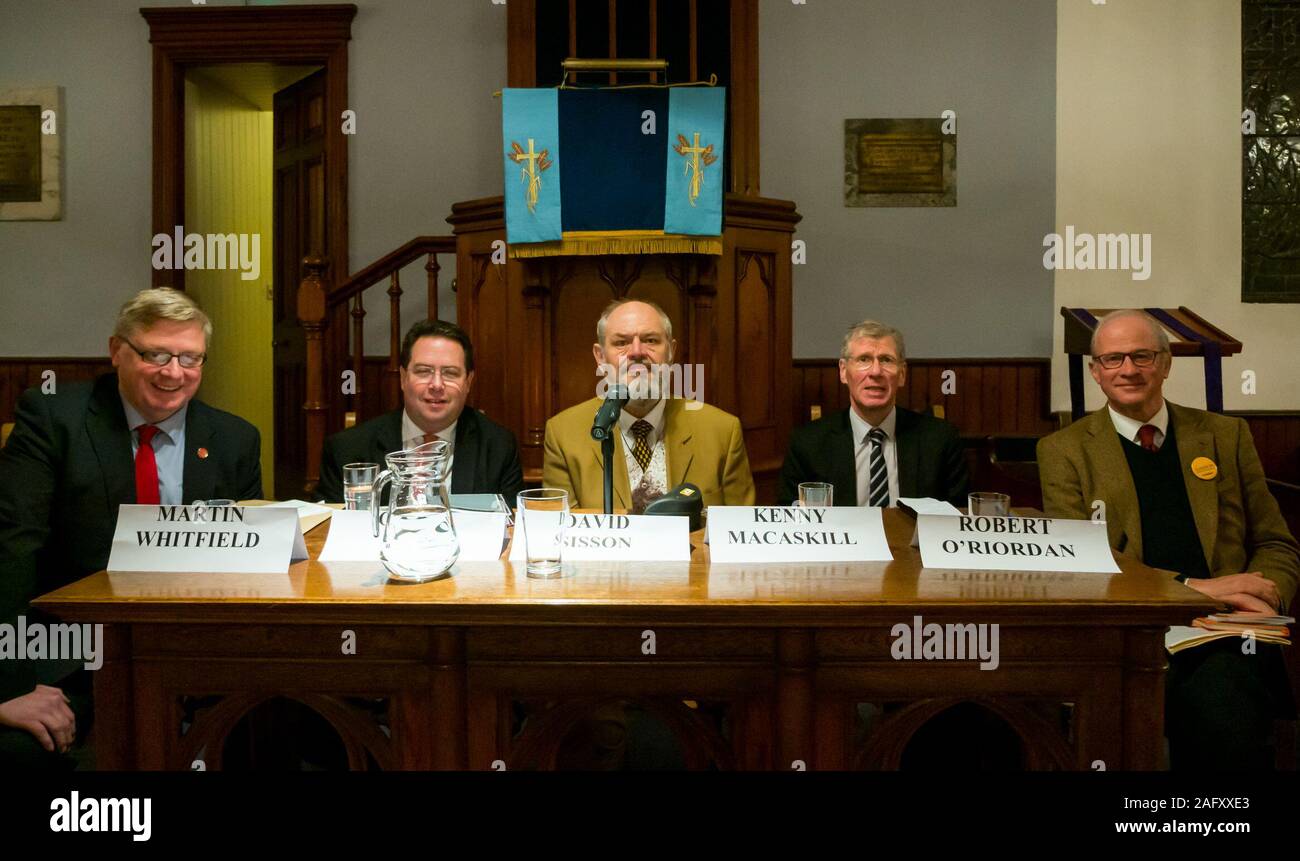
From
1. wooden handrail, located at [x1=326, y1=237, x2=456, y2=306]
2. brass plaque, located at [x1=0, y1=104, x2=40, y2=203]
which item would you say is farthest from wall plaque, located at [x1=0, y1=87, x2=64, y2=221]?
wooden handrail, located at [x1=326, y1=237, x2=456, y2=306]

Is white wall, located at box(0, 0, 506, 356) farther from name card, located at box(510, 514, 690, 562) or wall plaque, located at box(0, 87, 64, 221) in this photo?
name card, located at box(510, 514, 690, 562)

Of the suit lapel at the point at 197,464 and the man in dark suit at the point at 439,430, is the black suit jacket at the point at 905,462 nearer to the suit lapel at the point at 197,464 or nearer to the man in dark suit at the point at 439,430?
the man in dark suit at the point at 439,430

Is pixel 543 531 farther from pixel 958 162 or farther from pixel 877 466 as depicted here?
pixel 958 162

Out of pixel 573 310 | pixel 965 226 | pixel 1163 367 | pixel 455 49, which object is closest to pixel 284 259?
pixel 455 49

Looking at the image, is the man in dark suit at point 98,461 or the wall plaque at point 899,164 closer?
the man in dark suit at point 98,461

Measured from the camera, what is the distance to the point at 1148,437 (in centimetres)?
242

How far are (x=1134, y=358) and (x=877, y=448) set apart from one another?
0.80m

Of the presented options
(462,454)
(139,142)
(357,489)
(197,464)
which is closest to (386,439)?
(462,454)

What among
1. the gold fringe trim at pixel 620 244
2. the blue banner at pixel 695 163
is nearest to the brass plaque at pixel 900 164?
the blue banner at pixel 695 163

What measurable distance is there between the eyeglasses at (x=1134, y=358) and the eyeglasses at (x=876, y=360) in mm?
632

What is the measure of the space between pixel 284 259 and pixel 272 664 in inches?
213

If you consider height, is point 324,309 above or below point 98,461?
above

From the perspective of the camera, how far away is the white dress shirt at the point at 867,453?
291cm

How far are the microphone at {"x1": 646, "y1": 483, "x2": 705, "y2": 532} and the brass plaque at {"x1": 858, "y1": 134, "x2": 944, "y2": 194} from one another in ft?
13.4
